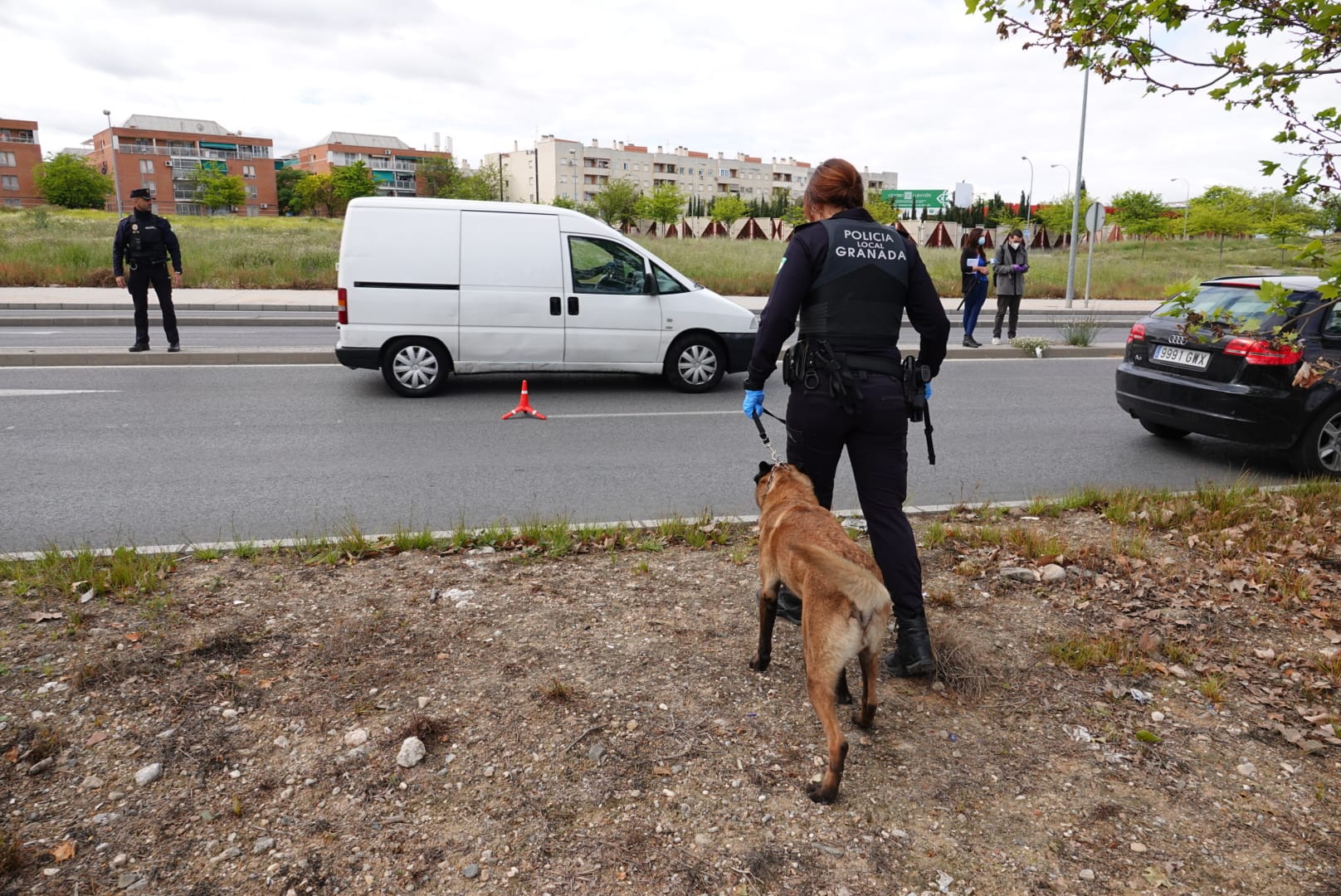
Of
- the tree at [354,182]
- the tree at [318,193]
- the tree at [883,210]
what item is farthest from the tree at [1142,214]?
the tree at [318,193]

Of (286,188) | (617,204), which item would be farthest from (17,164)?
(617,204)

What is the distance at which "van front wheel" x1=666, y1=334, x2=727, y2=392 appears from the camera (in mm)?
10367

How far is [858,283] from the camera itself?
11.3 ft

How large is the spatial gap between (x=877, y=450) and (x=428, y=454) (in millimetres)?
4829

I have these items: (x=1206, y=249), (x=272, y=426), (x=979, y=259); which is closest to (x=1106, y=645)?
(x=272, y=426)

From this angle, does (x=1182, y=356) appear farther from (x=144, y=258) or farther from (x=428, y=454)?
(x=144, y=258)

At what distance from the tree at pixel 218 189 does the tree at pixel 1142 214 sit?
276ft

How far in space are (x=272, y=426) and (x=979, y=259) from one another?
1090 centimetres

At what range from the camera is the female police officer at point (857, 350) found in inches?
136

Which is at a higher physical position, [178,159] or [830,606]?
[178,159]

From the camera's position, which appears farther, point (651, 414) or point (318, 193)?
point (318, 193)

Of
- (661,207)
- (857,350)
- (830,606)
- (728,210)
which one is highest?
(728,210)

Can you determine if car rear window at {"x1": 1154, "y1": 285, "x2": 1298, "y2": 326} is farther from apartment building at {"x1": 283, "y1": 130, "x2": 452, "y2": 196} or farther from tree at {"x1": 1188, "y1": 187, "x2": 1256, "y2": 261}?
apartment building at {"x1": 283, "y1": 130, "x2": 452, "y2": 196}

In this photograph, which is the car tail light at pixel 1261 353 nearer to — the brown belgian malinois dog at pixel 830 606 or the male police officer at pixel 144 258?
the brown belgian malinois dog at pixel 830 606
